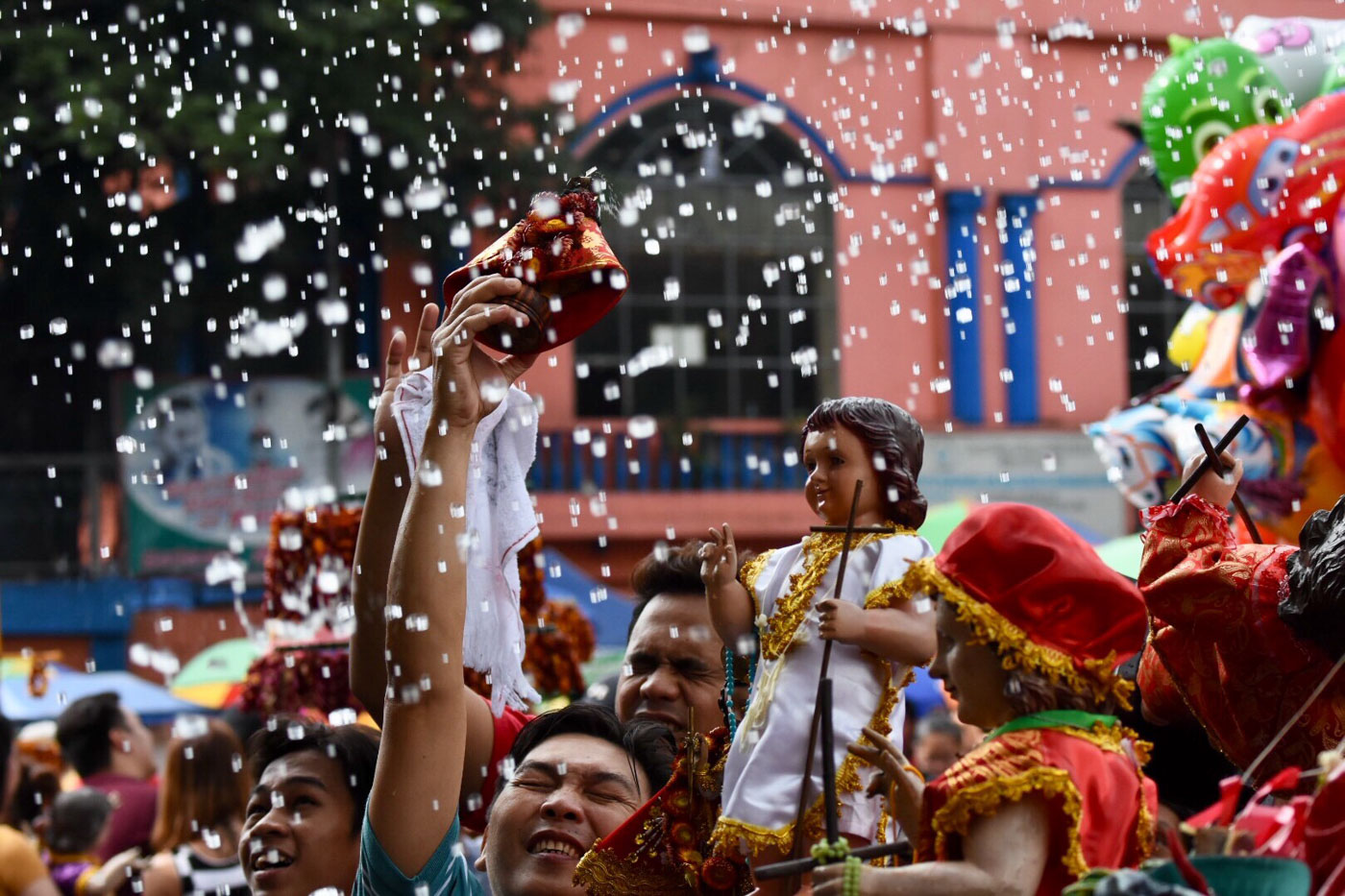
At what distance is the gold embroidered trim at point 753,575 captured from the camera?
111 inches

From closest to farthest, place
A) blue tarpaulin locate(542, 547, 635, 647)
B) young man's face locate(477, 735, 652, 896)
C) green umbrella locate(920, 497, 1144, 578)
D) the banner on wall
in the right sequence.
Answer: young man's face locate(477, 735, 652, 896)
green umbrella locate(920, 497, 1144, 578)
blue tarpaulin locate(542, 547, 635, 647)
the banner on wall

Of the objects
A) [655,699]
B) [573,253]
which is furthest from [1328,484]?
[573,253]

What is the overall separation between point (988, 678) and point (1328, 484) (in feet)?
16.4

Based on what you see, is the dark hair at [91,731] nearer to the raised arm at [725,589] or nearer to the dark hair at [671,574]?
the dark hair at [671,574]

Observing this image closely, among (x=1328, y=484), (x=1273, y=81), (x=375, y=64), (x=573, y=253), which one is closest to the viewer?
(x=573, y=253)

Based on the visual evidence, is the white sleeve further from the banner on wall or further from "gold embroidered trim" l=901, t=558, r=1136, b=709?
the banner on wall

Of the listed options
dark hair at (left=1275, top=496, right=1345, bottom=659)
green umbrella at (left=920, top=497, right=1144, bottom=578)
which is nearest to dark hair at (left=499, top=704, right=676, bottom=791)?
dark hair at (left=1275, top=496, right=1345, bottom=659)

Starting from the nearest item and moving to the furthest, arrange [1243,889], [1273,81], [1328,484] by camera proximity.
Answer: [1243,889] < [1328,484] < [1273,81]

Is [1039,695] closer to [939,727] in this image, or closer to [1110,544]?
[939,727]

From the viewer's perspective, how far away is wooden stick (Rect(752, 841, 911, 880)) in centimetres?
178

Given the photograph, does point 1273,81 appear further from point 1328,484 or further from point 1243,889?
point 1243,889

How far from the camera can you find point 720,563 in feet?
9.02

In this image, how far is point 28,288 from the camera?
44.1 feet

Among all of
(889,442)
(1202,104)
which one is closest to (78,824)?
(889,442)
